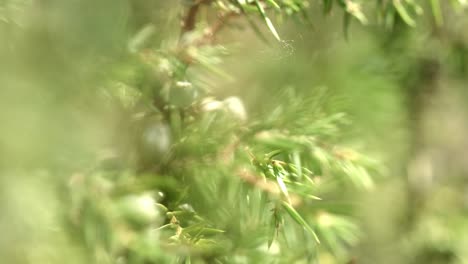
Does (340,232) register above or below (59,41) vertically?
below

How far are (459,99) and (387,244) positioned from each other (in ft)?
0.52

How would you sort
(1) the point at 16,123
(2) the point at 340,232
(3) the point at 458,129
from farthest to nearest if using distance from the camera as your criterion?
(3) the point at 458,129
(2) the point at 340,232
(1) the point at 16,123

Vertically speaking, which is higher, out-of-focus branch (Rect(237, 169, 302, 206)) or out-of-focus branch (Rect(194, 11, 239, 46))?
out-of-focus branch (Rect(194, 11, 239, 46))

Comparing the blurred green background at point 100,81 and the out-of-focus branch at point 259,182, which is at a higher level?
the blurred green background at point 100,81

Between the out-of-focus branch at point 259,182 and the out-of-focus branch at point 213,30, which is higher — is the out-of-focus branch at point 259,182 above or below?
below

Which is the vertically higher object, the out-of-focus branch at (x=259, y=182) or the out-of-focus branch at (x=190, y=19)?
the out-of-focus branch at (x=190, y=19)

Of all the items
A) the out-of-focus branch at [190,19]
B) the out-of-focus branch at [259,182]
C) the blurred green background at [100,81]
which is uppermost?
the out-of-focus branch at [190,19]

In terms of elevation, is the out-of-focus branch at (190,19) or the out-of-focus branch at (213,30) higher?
the out-of-focus branch at (190,19)

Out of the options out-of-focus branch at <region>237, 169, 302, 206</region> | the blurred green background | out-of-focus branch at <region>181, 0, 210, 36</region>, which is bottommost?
out-of-focus branch at <region>237, 169, 302, 206</region>

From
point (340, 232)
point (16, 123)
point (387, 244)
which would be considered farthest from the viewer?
point (387, 244)

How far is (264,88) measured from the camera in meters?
0.34

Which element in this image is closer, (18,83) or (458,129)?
(18,83)

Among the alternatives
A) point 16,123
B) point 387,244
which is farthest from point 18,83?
point 387,244

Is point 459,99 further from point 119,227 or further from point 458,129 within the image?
point 119,227
